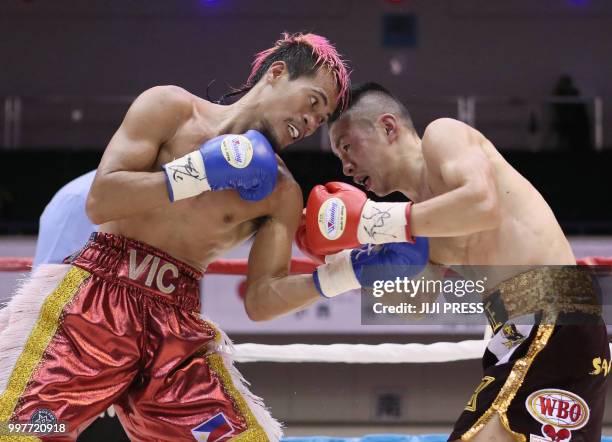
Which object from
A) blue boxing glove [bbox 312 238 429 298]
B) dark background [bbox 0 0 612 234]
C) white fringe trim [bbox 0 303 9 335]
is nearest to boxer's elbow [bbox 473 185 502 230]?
blue boxing glove [bbox 312 238 429 298]

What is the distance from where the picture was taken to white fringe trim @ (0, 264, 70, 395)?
1908 millimetres

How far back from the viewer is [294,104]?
2170 mm

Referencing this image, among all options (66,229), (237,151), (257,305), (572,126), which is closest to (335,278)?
(257,305)

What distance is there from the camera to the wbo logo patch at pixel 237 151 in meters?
1.92

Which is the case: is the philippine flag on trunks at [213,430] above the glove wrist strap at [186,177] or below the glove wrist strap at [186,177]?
below

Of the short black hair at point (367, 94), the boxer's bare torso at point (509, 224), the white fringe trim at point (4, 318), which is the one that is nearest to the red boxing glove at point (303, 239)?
Answer: the short black hair at point (367, 94)

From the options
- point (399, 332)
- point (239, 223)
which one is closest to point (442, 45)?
point (399, 332)

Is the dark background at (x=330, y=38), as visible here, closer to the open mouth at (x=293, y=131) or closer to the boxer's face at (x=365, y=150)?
the boxer's face at (x=365, y=150)

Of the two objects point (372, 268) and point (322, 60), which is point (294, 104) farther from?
point (372, 268)

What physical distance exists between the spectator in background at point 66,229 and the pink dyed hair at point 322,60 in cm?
98

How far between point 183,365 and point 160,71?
244 inches

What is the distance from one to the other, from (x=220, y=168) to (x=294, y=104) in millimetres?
355

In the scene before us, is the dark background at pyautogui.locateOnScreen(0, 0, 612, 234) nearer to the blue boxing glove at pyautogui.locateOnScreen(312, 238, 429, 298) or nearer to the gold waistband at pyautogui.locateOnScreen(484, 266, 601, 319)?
the blue boxing glove at pyautogui.locateOnScreen(312, 238, 429, 298)

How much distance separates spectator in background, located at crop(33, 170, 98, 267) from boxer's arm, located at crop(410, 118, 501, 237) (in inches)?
57.9
